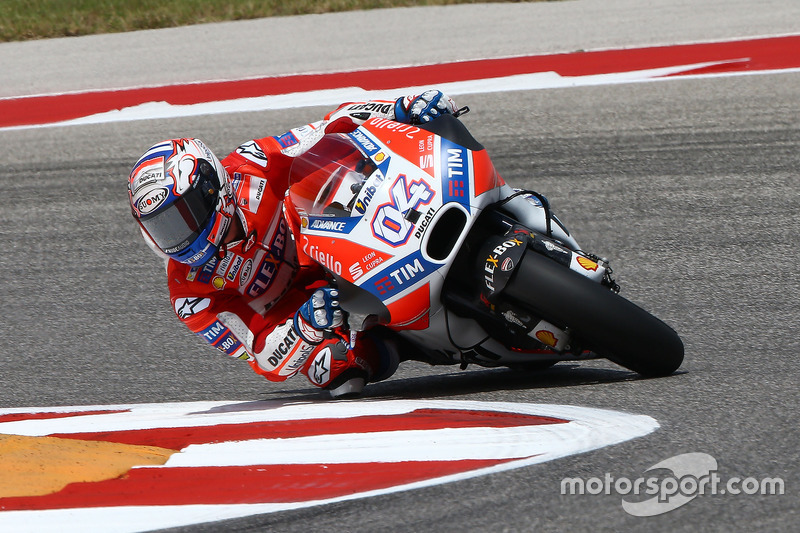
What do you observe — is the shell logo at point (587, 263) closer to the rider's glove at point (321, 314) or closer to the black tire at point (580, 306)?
the black tire at point (580, 306)

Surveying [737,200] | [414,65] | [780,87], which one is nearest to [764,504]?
[737,200]

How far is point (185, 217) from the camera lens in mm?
4148

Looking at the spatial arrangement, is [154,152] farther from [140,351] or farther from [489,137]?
[489,137]

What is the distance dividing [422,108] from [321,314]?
0.96m

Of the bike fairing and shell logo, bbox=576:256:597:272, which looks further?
the bike fairing

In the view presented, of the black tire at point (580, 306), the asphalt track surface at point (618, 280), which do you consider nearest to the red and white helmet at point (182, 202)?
the asphalt track surface at point (618, 280)

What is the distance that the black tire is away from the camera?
356 cm

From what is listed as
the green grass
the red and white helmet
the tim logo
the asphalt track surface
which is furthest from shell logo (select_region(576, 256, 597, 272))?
the green grass

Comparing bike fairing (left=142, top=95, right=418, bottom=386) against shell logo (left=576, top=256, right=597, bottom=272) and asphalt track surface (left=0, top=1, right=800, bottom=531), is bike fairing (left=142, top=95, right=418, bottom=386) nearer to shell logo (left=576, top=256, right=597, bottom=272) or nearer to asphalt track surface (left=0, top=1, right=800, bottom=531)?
asphalt track surface (left=0, top=1, right=800, bottom=531)

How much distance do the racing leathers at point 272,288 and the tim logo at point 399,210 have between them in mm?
607

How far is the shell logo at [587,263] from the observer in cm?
387

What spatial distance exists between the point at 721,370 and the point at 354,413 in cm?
149

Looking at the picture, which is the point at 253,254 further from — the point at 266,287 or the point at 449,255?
the point at 449,255

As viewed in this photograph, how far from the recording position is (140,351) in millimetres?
5785
